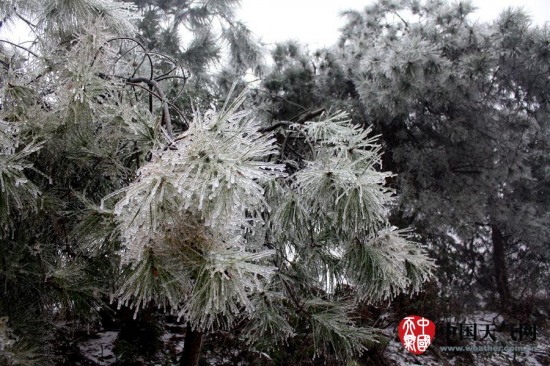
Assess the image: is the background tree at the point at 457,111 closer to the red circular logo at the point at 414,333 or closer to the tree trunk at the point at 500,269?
the tree trunk at the point at 500,269

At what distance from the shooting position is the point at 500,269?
689 centimetres

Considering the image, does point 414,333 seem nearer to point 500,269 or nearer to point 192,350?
point 192,350

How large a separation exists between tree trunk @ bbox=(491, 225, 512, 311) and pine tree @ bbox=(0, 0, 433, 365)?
16.9ft

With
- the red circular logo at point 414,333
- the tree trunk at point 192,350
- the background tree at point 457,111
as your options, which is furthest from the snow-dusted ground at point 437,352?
the tree trunk at point 192,350

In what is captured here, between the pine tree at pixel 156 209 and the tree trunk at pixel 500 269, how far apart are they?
16.9ft

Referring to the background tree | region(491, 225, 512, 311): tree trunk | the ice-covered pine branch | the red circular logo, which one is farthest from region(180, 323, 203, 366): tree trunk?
region(491, 225, 512, 311): tree trunk

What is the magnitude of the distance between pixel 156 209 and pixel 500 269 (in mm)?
6957

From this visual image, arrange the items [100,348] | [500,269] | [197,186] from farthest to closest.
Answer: [500,269], [100,348], [197,186]

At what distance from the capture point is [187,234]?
1313 millimetres

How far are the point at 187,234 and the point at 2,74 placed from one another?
4.58 feet

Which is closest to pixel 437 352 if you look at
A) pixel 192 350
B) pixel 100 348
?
pixel 192 350

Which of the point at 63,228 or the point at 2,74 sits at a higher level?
the point at 2,74

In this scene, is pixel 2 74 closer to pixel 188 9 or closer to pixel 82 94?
pixel 82 94

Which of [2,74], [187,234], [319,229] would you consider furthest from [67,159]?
[319,229]
